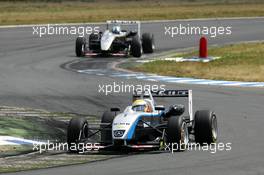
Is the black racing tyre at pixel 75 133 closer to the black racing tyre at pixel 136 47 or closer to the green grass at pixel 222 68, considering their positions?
the green grass at pixel 222 68

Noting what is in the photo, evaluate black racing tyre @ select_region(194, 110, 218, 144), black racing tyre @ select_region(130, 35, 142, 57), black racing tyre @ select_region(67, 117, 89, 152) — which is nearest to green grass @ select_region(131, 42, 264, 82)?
black racing tyre @ select_region(130, 35, 142, 57)

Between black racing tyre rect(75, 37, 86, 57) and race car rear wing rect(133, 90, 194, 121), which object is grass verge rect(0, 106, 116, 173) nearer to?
race car rear wing rect(133, 90, 194, 121)

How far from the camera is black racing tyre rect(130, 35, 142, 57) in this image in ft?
117

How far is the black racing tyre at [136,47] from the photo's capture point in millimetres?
35531

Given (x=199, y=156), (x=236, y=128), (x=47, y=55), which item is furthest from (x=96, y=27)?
(x=199, y=156)

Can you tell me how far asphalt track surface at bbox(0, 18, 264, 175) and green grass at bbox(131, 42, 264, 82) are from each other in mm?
2120

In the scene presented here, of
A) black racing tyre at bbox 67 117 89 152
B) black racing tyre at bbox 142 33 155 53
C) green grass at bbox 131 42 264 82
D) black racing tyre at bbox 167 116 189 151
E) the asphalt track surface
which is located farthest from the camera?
black racing tyre at bbox 142 33 155 53

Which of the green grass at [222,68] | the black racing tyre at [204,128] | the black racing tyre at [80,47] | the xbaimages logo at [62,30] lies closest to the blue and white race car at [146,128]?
the black racing tyre at [204,128]

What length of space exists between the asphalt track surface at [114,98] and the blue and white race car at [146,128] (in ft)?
1.35

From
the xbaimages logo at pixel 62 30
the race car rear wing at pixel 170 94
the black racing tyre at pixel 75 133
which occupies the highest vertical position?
the xbaimages logo at pixel 62 30

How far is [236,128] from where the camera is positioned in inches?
731

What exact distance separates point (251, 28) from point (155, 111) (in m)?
36.2

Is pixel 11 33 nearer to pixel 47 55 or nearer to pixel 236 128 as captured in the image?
pixel 47 55

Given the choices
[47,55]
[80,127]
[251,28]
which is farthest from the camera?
[251,28]
